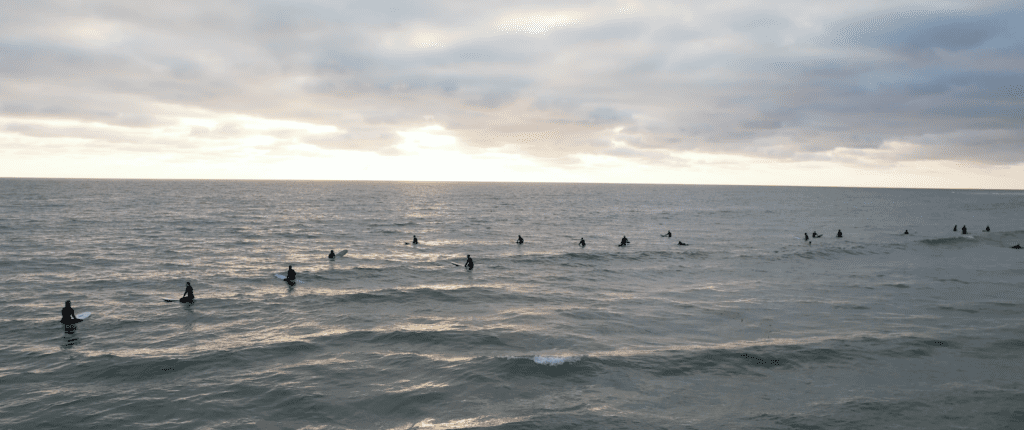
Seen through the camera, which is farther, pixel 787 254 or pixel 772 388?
pixel 787 254

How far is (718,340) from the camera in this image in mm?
22688

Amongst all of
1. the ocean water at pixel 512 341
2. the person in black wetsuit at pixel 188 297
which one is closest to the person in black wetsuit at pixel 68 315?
the ocean water at pixel 512 341

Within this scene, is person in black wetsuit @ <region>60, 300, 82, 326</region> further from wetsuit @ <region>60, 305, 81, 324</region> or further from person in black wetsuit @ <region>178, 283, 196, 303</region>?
person in black wetsuit @ <region>178, 283, 196, 303</region>

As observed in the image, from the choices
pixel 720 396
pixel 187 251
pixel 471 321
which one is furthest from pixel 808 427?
pixel 187 251

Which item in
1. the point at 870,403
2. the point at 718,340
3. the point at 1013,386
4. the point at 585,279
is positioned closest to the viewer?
the point at 870,403

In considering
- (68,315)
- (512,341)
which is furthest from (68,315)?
(512,341)

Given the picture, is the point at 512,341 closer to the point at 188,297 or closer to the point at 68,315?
the point at 188,297

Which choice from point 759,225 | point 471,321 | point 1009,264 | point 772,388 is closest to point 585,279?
point 471,321

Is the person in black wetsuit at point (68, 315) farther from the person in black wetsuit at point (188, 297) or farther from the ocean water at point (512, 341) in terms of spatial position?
the person in black wetsuit at point (188, 297)

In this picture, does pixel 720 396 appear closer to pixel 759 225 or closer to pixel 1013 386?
pixel 1013 386

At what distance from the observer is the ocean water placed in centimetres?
1591

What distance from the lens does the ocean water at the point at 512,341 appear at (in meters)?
15.9

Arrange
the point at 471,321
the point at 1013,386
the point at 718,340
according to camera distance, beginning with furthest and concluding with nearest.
A: the point at 471,321 → the point at 718,340 → the point at 1013,386

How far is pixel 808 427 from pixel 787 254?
40.9 m
